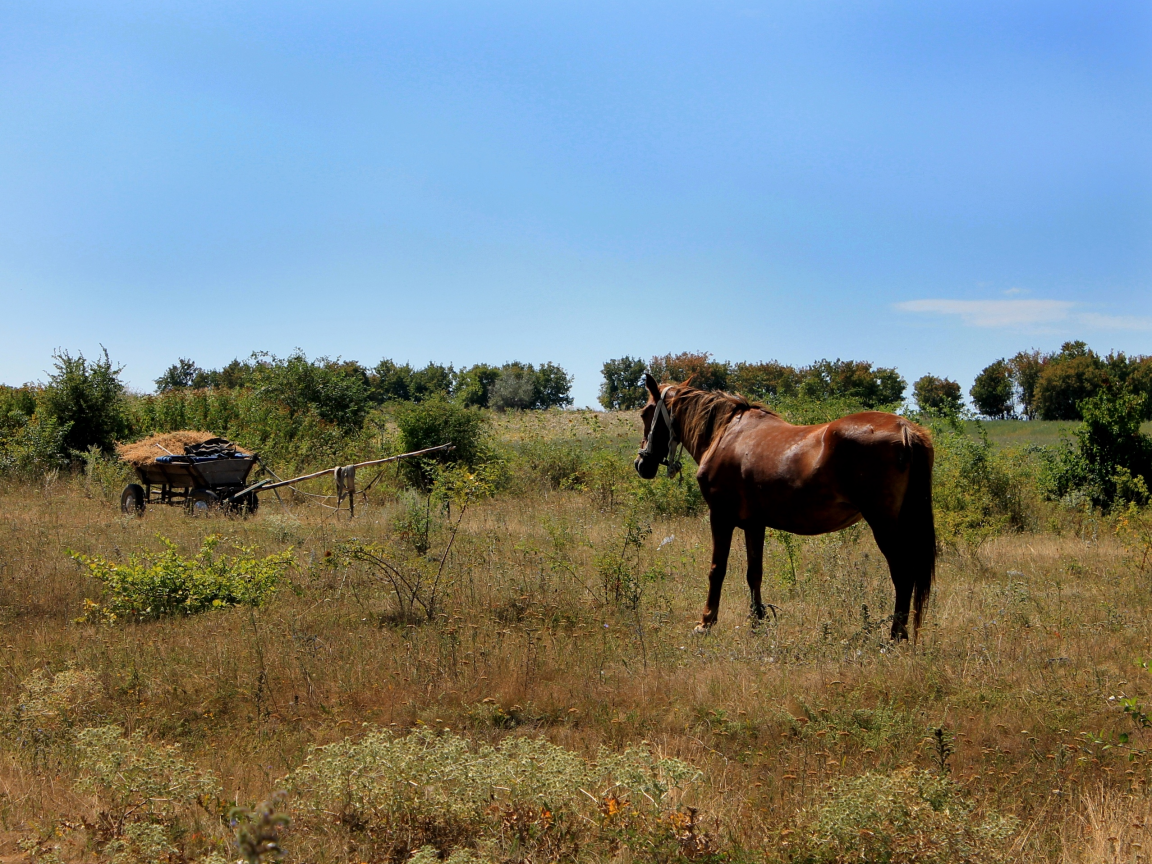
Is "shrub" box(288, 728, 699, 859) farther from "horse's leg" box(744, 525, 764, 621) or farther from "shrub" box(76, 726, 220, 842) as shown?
"horse's leg" box(744, 525, 764, 621)

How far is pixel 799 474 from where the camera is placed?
663 centimetres

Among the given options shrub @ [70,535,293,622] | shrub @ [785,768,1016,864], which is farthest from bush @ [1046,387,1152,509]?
shrub @ [70,535,293,622]

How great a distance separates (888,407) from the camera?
15.6 metres

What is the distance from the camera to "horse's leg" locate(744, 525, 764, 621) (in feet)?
22.8

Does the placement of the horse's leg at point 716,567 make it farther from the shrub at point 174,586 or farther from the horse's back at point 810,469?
the shrub at point 174,586

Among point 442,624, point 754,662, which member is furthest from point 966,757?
point 442,624

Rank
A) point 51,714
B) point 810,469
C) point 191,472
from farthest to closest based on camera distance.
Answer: point 191,472 < point 810,469 < point 51,714

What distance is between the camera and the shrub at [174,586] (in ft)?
23.6

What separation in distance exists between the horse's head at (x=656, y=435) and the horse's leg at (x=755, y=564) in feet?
3.83

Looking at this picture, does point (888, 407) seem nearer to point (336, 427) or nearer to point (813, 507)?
point (813, 507)

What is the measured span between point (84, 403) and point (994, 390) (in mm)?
71471

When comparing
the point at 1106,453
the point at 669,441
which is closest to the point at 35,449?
the point at 669,441

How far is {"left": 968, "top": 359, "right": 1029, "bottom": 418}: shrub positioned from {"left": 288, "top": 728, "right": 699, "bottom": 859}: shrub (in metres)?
75.2

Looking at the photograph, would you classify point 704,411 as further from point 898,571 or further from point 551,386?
point 551,386
